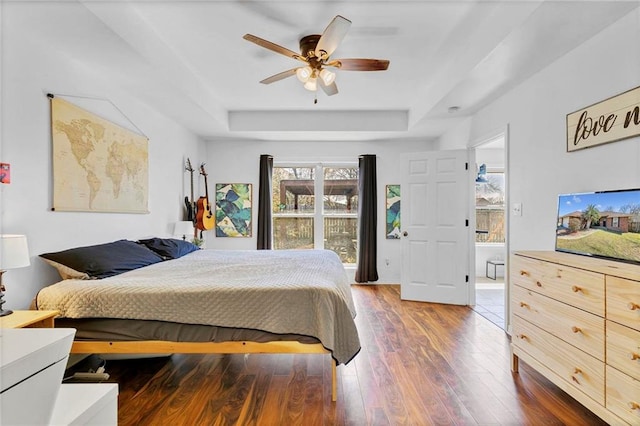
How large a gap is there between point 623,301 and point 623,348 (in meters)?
0.22

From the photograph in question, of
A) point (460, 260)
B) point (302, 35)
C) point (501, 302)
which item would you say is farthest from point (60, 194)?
point (501, 302)

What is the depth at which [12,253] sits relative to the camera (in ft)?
5.60

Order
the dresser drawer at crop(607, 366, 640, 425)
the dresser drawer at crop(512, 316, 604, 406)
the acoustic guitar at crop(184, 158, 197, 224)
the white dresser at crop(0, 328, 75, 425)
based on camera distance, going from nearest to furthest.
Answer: the white dresser at crop(0, 328, 75, 425)
the dresser drawer at crop(607, 366, 640, 425)
the dresser drawer at crop(512, 316, 604, 406)
the acoustic guitar at crop(184, 158, 197, 224)

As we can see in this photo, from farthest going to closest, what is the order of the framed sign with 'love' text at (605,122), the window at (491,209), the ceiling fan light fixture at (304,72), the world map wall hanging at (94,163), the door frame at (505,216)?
the window at (491,209) < the door frame at (505,216) < the ceiling fan light fixture at (304,72) < the world map wall hanging at (94,163) < the framed sign with 'love' text at (605,122)

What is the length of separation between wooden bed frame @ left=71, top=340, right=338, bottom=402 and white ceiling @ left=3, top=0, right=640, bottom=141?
206 cm

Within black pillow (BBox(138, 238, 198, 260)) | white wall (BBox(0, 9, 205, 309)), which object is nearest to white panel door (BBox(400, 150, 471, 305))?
black pillow (BBox(138, 238, 198, 260))

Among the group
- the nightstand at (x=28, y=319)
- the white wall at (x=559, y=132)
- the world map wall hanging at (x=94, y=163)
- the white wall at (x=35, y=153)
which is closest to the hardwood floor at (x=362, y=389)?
the nightstand at (x=28, y=319)

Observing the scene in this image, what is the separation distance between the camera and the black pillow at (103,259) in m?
2.21

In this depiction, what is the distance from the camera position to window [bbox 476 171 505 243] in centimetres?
591

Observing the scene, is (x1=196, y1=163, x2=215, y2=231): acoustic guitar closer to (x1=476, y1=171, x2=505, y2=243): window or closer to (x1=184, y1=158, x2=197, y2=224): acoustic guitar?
(x1=184, y1=158, x2=197, y2=224): acoustic guitar

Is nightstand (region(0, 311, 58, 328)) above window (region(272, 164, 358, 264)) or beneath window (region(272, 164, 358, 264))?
beneath

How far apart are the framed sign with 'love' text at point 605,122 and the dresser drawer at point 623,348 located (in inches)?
44.3

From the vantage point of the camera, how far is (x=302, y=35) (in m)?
2.56

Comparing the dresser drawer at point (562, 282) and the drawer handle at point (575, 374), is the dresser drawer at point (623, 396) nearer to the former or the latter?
the drawer handle at point (575, 374)
